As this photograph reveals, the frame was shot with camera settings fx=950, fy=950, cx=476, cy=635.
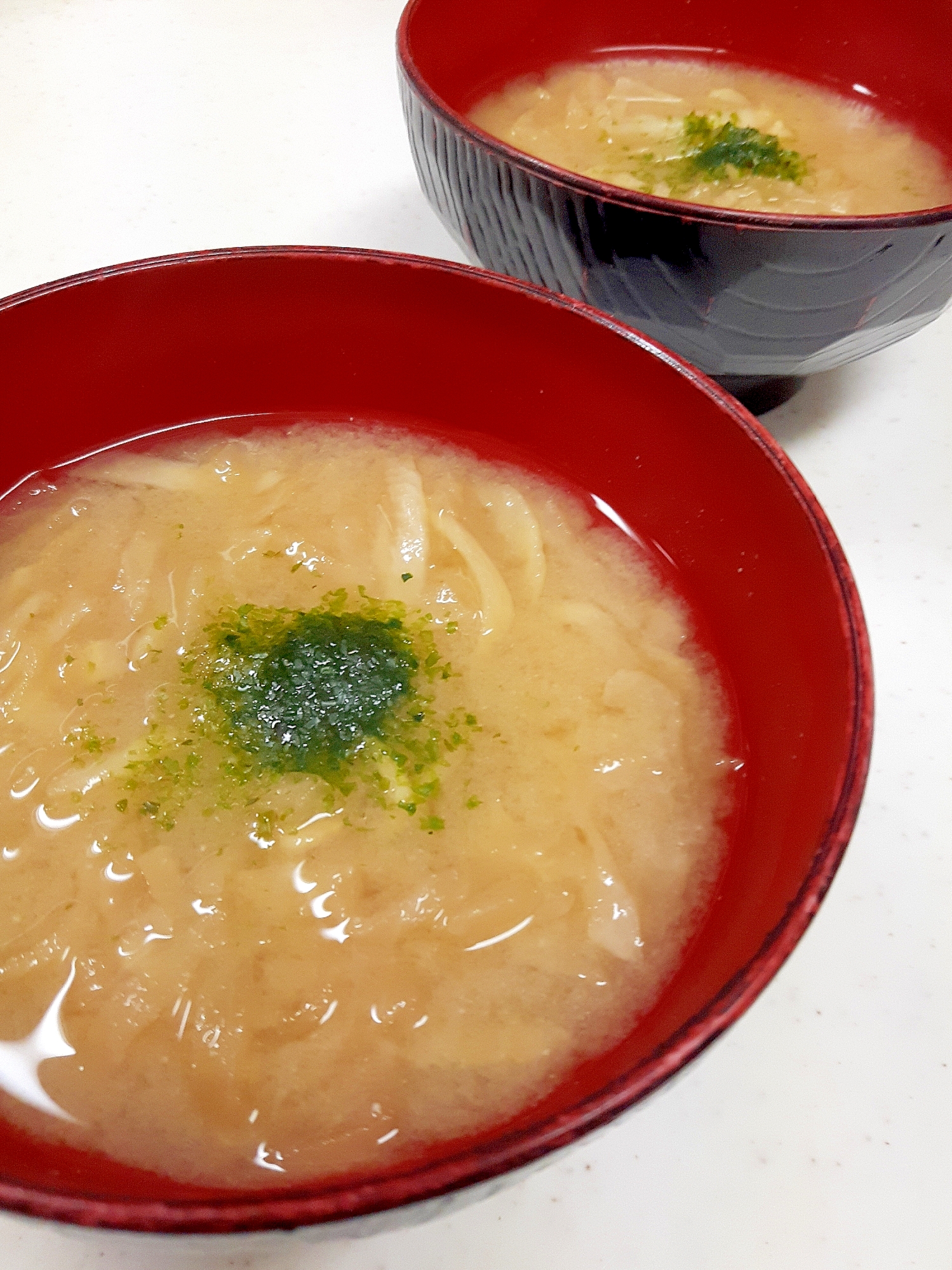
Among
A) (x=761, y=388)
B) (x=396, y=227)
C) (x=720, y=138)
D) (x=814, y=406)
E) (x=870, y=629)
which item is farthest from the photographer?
(x=396, y=227)

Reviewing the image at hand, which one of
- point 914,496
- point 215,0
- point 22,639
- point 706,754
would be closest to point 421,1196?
point 706,754

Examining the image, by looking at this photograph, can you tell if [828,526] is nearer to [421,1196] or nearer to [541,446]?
[541,446]

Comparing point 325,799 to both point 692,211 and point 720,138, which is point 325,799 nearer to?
point 692,211

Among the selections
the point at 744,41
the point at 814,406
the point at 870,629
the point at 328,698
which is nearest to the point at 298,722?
the point at 328,698

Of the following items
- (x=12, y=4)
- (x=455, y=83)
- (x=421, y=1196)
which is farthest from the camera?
(x=12, y=4)

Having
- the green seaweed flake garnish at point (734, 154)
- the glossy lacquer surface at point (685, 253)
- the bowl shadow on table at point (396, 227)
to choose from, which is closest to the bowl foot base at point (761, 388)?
the glossy lacquer surface at point (685, 253)

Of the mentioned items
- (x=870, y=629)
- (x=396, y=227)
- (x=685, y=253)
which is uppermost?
(x=685, y=253)

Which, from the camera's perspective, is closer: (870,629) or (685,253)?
(685,253)
